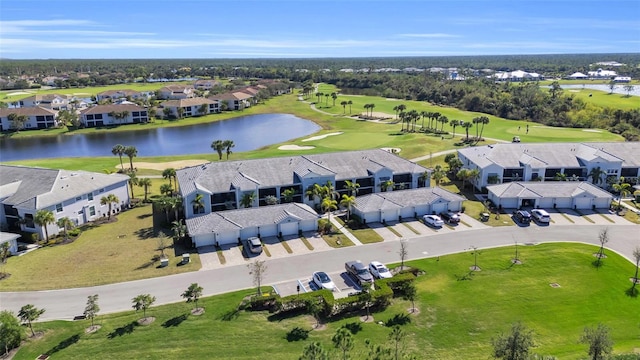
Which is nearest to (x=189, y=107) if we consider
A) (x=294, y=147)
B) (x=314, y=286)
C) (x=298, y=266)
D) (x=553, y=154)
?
(x=294, y=147)

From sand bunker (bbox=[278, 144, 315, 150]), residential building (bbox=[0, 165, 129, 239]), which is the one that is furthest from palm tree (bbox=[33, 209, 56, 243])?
sand bunker (bbox=[278, 144, 315, 150])

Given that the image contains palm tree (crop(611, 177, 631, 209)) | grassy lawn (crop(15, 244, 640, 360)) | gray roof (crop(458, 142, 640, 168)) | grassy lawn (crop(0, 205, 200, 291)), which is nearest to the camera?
grassy lawn (crop(15, 244, 640, 360))

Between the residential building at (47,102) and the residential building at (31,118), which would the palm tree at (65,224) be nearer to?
the residential building at (31,118)

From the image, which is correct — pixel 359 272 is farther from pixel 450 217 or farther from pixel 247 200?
pixel 247 200

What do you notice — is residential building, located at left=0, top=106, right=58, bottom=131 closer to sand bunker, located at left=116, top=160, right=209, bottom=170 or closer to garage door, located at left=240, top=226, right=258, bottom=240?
sand bunker, located at left=116, top=160, right=209, bottom=170

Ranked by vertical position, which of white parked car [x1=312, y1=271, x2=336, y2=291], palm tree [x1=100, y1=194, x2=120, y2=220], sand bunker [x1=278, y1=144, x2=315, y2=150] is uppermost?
palm tree [x1=100, y1=194, x2=120, y2=220]

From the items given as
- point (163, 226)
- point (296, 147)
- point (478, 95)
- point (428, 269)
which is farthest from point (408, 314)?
point (478, 95)
